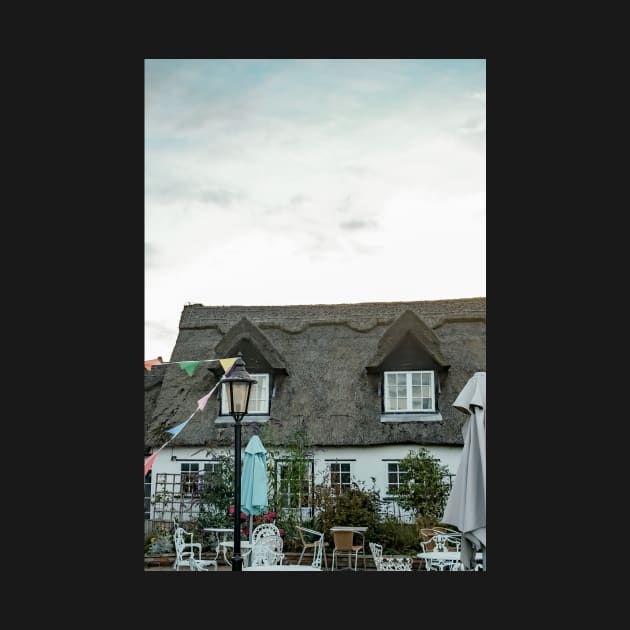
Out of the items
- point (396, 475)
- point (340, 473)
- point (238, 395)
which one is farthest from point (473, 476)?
point (340, 473)

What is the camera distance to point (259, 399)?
45.8ft

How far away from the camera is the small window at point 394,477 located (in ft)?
41.5

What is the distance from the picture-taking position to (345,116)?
374 inches

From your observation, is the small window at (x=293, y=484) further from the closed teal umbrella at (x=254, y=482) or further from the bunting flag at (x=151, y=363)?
the bunting flag at (x=151, y=363)

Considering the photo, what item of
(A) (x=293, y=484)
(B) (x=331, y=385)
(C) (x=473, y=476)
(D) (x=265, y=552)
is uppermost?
(B) (x=331, y=385)

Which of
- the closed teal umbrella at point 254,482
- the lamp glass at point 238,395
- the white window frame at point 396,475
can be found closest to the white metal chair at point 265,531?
the closed teal umbrella at point 254,482

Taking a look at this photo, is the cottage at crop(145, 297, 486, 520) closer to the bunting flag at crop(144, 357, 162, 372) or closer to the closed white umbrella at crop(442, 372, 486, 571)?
the bunting flag at crop(144, 357, 162, 372)

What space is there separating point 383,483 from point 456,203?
499 cm

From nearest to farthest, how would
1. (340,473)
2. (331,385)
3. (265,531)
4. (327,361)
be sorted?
(265,531)
(340,473)
(331,385)
(327,361)

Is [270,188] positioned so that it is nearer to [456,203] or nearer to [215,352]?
[456,203]

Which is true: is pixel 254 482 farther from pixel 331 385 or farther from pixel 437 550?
pixel 331 385

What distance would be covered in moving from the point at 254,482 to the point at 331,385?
14.7ft

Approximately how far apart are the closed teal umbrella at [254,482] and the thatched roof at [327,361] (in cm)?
304

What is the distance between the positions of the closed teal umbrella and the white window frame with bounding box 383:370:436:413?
157 inches
